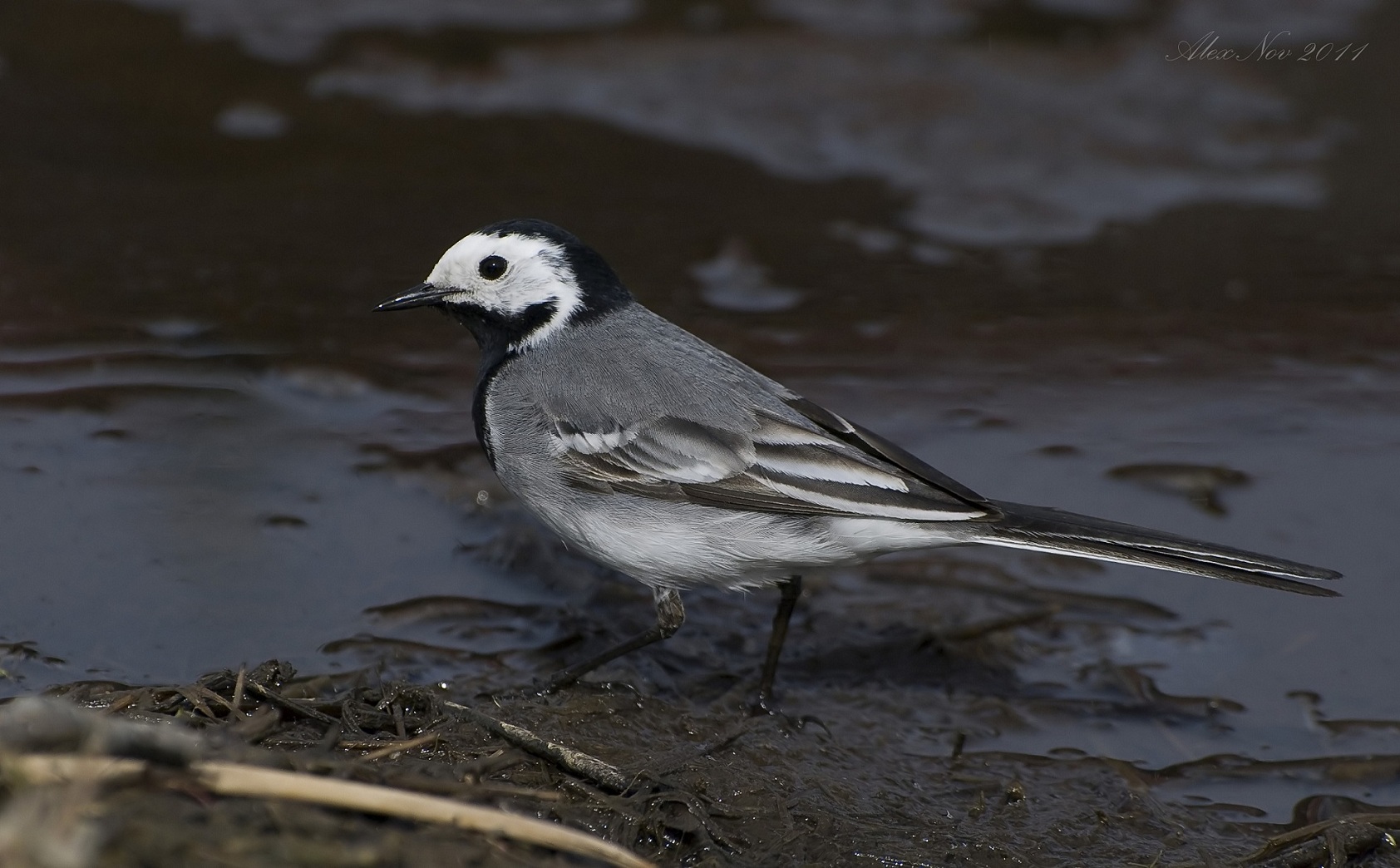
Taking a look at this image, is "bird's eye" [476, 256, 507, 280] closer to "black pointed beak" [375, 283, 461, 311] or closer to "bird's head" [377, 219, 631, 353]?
"bird's head" [377, 219, 631, 353]

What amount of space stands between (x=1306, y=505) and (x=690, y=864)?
14.4 ft

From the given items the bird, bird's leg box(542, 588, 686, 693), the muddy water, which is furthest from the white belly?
the muddy water

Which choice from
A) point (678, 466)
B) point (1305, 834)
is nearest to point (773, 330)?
point (678, 466)

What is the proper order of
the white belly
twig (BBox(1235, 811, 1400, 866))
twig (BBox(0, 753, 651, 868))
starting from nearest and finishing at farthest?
twig (BBox(0, 753, 651, 868)) < twig (BBox(1235, 811, 1400, 866)) < the white belly

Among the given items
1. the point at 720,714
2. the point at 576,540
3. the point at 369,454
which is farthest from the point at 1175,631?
the point at 369,454

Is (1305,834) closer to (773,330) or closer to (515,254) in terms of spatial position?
(515,254)

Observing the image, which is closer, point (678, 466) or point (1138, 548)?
point (1138, 548)

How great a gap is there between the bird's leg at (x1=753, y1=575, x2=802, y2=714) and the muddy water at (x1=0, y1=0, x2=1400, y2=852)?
147 mm

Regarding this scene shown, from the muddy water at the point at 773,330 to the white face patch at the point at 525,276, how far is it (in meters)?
1.35

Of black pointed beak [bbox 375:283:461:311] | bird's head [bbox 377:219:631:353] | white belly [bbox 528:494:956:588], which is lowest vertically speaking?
white belly [bbox 528:494:956:588]

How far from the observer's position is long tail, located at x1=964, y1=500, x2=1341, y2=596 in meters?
5.21

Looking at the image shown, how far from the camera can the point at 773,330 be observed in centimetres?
902

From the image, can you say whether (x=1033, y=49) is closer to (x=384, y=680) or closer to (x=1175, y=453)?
(x=1175, y=453)

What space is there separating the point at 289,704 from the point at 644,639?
1.58 meters
